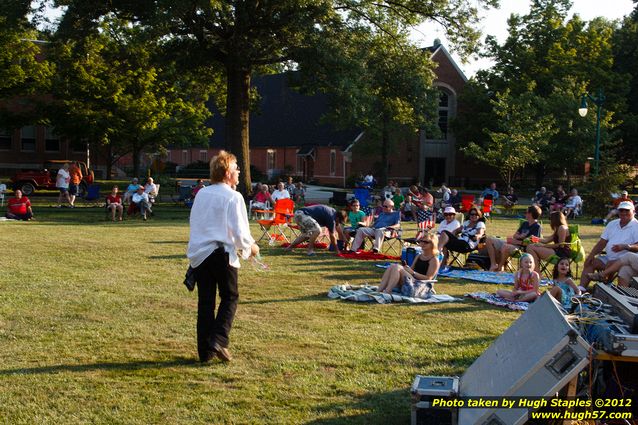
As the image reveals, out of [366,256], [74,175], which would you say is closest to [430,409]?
[366,256]

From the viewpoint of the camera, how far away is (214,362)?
6.74 m

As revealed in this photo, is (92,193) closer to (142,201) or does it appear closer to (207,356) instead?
(142,201)

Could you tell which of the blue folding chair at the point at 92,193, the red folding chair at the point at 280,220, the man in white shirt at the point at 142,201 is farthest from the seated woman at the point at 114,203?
the blue folding chair at the point at 92,193

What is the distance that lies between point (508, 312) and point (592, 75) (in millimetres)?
41727

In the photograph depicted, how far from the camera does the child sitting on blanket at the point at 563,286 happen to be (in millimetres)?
8586

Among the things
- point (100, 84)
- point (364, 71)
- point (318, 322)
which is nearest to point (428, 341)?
point (318, 322)

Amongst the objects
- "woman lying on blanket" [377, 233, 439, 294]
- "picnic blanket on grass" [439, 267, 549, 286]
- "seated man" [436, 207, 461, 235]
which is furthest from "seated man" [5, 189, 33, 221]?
"woman lying on blanket" [377, 233, 439, 294]

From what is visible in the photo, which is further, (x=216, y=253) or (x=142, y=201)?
(x=142, y=201)

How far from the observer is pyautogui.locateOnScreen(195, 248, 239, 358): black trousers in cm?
670

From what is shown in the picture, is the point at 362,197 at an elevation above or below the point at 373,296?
above

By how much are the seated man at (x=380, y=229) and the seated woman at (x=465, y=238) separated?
1903 millimetres

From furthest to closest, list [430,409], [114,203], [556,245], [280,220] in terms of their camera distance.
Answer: [114,203], [280,220], [556,245], [430,409]

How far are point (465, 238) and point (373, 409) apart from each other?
27.6 feet

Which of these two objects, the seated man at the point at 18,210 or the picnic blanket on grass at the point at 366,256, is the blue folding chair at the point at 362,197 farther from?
the seated man at the point at 18,210
